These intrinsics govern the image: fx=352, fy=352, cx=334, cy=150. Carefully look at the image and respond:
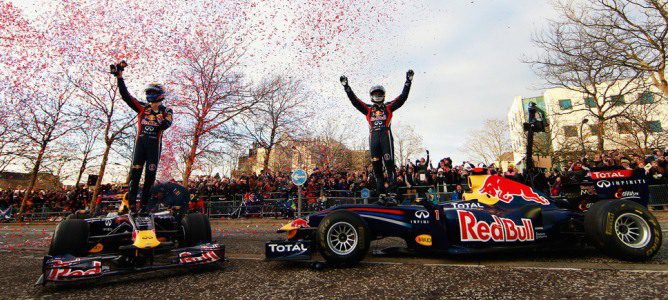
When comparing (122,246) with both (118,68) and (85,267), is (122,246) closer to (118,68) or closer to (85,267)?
(85,267)

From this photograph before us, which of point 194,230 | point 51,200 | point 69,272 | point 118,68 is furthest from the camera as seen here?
point 51,200

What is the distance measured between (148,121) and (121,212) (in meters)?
1.55

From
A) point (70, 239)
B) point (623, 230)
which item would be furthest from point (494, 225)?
point (70, 239)

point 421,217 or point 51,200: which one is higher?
point 51,200

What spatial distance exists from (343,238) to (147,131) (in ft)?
12.7

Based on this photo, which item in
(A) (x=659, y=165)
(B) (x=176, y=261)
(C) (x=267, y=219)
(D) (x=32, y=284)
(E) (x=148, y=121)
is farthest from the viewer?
(C) (x=267, y=219)

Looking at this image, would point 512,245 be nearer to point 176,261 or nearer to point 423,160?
point 176,261

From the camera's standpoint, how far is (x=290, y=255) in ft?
14.6

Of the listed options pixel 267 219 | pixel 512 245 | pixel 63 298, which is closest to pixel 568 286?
pixel 512 245

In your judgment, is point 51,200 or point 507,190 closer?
point 507,190

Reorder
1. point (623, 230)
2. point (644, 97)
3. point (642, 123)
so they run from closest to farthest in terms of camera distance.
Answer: point (623, 230), point (642, 123), point (644, 97)

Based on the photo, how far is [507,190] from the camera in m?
4.79

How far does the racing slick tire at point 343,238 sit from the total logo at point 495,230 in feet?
4.08

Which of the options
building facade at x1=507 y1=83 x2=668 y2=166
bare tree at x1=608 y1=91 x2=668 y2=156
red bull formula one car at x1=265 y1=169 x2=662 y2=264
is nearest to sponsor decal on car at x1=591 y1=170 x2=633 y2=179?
red bull formula one car at x1=265 y1=169 x2=662 y2=264
